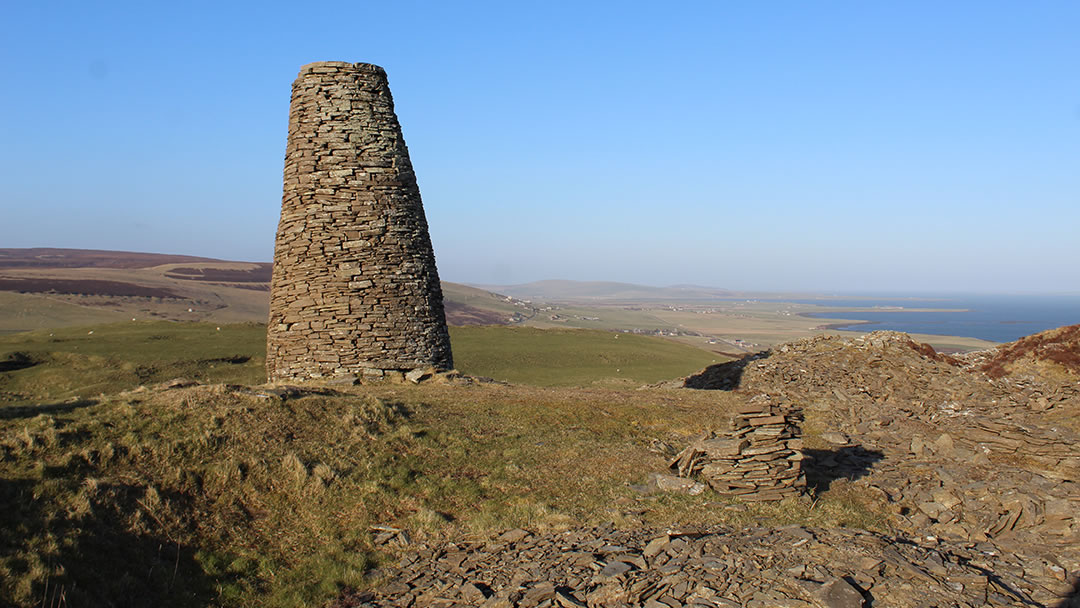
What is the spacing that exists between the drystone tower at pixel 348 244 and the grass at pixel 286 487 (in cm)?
173

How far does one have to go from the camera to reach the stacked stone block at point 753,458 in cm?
1012

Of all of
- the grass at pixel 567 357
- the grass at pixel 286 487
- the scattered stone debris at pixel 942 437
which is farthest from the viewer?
the grass at pixel 567 357

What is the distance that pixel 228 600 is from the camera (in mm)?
6934

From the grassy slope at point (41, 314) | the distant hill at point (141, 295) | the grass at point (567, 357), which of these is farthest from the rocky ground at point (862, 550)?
the grassy slope at point (41, 314)

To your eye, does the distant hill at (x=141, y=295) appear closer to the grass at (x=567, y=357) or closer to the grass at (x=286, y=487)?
the grass at (x=567, y=357)

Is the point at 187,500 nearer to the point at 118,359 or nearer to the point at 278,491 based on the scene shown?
the point at 278,491

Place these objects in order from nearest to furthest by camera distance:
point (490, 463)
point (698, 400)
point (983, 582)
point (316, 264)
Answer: point (983, 582)
point (490, 463)
point (316, 264)
point (698, 400)

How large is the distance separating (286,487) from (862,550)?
6.89m

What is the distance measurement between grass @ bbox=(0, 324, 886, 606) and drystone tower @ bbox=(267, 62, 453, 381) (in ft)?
5.69

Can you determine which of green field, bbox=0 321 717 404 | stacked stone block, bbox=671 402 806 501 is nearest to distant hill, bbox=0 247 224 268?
green field, bbox=0 321 717 404

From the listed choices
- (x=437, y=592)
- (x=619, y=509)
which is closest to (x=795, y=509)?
(x=619, y=509)

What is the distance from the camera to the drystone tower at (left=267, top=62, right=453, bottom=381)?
1551cm

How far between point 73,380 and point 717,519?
20859 millimetres

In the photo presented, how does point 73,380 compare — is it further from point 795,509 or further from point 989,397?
point 989,397
